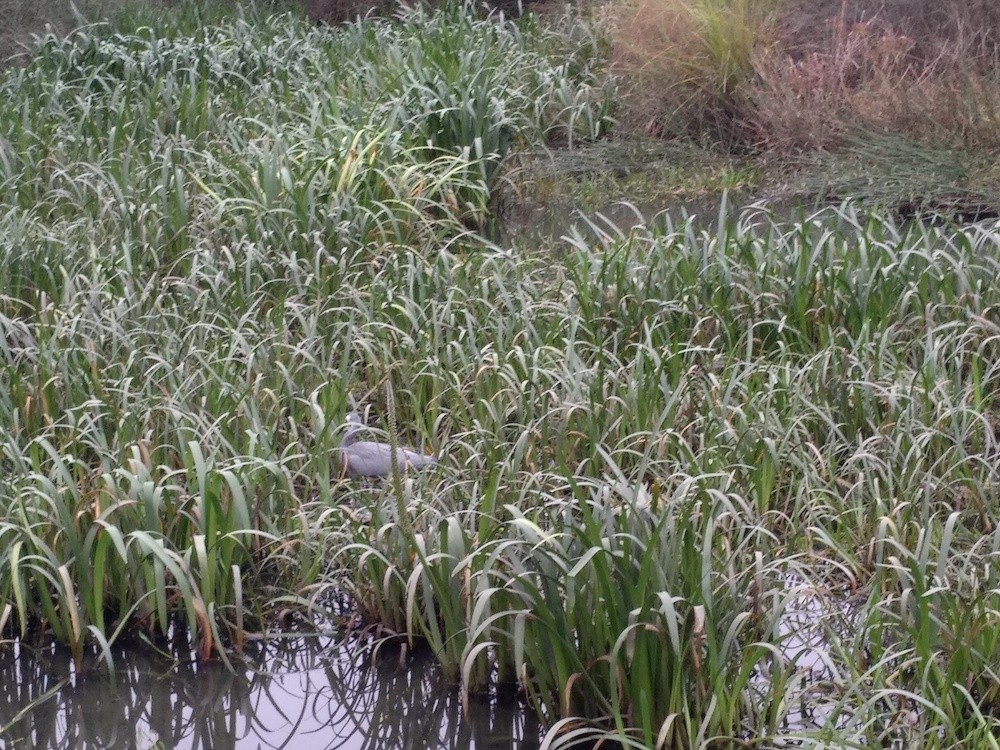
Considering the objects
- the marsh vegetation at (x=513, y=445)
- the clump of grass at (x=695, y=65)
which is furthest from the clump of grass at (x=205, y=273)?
the clump of grass at (x=695, y=65)

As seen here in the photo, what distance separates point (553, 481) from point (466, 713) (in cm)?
84

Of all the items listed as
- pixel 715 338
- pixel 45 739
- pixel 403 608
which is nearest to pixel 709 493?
pixel 403 608

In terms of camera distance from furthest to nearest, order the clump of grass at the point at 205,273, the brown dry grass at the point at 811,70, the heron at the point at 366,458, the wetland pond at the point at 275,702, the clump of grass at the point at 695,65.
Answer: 1. the clump of grass at the point at 695,65
2. the brown dry grass at the point at 811,70
3. the heron at the point at 366,458
4. the clump of grass at the point at 205,273
5. the wetland pond at the point at 275,702

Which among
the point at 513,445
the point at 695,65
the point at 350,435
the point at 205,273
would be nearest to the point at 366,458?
the point at 350,435

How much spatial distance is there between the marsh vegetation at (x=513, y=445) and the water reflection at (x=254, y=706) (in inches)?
3.2

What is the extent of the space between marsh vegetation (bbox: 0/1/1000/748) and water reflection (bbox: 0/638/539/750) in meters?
0.08

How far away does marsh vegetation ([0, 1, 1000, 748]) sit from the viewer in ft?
9.10

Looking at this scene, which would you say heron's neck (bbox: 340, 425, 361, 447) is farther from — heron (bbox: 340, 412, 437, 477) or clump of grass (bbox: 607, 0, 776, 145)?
clump of grass (bbox: 607, 0, 776, 145)

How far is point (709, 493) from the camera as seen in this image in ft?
10.3

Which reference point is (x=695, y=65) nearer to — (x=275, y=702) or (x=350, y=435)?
(x=350, y=435)

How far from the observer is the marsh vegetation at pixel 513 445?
277cm

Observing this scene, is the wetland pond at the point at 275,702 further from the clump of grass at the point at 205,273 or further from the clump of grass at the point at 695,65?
the clump of grass at the point at 695,65

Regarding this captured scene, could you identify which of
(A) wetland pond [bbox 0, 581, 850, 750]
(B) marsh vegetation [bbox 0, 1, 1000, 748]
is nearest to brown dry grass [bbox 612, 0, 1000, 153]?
(B) marsh vegetation [bbox 0, 1, 1000, 748]

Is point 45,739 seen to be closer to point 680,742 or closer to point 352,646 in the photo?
point 352,646
